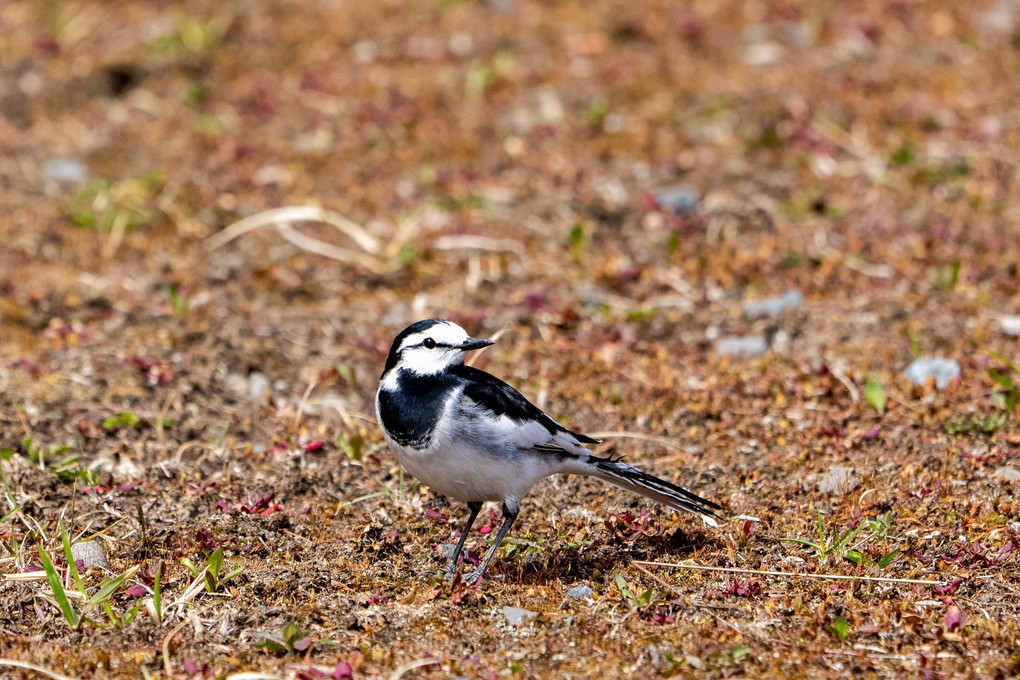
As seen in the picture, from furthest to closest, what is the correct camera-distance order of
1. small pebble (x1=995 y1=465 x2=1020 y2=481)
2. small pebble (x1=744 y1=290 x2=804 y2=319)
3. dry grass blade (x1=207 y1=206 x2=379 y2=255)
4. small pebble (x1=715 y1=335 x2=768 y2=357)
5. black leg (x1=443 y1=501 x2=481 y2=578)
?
dry grass blade (x1=207 y1=206 x2=379 y2=255) → small pebble (x1=744 y1=290 x2=804 y2=319) → small pebble (x1=715 y1=335 x2=768 y2=357) → small pebble (x1=995 y1=465 x2=1020 y2=481) → black leg (x1=443 y1=501 x2=481 y2=578)

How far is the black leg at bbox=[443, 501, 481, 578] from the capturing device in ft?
18.3

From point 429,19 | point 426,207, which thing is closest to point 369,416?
point 426,207

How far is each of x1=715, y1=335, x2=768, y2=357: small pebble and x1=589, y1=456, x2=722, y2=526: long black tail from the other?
2.34 metres

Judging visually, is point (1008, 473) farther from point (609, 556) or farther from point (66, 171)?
point (66, 171)

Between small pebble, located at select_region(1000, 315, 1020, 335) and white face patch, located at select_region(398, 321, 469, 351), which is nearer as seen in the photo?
white face patch, located at select_region(398, 321, 469, 351)

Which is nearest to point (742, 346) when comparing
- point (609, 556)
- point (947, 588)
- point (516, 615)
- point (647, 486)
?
point (647, 486)

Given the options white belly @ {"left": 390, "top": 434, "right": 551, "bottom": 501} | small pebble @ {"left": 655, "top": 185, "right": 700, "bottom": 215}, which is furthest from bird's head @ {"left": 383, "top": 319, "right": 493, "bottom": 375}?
small pebble @ {"left": 655, "top": 185, "right": 700, "bottom": 215}

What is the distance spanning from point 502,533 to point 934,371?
3347 mm

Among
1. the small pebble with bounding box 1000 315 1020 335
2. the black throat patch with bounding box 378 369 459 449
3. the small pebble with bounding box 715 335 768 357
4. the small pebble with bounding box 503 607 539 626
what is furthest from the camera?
the small pebble with bounding box 715 335 768 357

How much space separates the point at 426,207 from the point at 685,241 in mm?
2283

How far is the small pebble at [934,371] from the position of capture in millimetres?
7281

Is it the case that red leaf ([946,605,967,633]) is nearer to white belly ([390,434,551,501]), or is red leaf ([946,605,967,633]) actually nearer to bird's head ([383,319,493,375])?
white belly ([390,434,551,501])

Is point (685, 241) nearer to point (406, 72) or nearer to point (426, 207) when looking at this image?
point (426, 207)

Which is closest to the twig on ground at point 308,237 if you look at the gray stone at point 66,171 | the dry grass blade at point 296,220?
the dry grass blade at point 296,220
